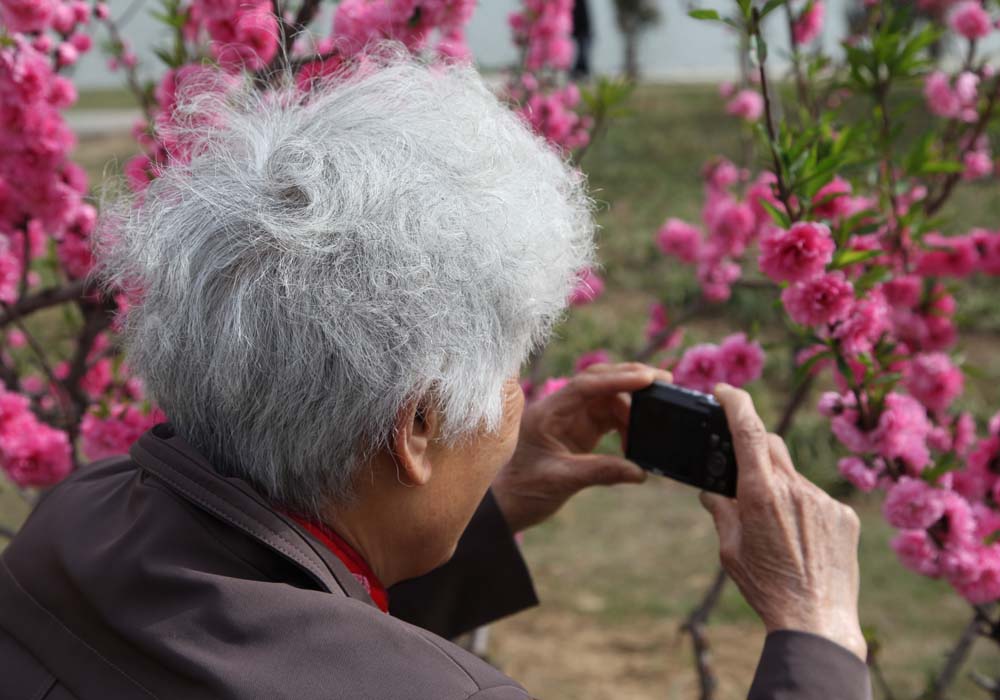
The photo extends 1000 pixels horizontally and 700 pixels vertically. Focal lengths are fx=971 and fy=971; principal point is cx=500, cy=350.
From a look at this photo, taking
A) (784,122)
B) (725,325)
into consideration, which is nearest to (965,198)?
(725,325)

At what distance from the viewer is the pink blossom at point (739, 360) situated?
209 centimetres

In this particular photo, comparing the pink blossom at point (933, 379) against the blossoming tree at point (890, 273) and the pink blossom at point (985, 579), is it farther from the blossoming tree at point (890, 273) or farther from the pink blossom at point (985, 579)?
the pink blossom at point (985, 579)

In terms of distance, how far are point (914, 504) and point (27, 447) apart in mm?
1900

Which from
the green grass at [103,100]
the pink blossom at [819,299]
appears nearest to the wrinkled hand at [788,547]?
the pink blossom at [819,299]

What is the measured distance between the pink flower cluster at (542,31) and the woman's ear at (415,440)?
2.43 meters

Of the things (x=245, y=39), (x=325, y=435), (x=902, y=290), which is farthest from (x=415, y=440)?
(x=902, y=290)

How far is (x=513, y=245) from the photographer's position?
1.27 metres

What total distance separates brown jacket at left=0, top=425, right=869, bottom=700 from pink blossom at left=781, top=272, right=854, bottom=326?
695 millimetres

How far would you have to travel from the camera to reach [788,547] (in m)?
1.40

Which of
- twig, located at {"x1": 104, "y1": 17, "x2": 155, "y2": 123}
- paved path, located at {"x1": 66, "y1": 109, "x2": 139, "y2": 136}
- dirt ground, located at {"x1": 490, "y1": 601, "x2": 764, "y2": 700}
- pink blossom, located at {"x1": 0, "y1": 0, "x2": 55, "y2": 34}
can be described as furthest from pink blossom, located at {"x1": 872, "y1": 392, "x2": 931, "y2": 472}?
paved path, located at {"x1": 66, "y1": 109, "x2": 139, "y2": 136}

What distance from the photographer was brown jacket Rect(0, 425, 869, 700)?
109 centimetres

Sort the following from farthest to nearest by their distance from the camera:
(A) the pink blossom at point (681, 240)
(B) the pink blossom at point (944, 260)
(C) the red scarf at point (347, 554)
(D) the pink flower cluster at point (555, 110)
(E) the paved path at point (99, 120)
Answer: (E) the paved path at point (99, 120), (A) the pink blossom at point (681, 240), (D) the pink flower cluster at point (555, 110), (B) the pink blossom at point (944, 260), (C) the red scarf at point (347, 554)

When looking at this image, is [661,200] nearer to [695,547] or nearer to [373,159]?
[695,547]

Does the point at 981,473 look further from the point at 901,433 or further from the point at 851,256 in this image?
the point at 851,256
